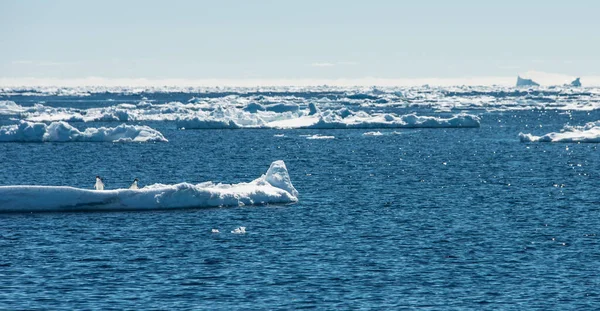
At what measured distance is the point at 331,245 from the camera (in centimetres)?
3319

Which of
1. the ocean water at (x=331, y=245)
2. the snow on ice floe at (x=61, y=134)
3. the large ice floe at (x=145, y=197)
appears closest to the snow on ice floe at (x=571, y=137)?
the ocean water at (x=331, y=245)

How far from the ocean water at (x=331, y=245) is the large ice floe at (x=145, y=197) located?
1.70 feet

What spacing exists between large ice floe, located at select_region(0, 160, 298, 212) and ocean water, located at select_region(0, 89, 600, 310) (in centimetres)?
52

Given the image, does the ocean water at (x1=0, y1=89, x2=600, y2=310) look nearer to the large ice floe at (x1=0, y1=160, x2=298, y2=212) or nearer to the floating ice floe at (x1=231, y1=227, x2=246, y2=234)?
the floating ice floe at (x1=231, y1=227, x2=246, y2=234)

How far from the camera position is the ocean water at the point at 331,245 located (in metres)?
25.3

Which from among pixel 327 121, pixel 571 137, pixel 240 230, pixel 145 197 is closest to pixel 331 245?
pixel 240 230

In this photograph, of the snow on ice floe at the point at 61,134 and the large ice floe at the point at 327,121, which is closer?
the snow on ice floe at the point at 61,134

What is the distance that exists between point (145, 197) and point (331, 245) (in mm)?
10379

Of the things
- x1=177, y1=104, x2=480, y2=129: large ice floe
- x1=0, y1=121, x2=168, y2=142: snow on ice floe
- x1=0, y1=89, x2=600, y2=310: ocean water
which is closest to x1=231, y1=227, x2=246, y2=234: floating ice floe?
x1=0, y1=89, x2=600, y2=310: ocean water

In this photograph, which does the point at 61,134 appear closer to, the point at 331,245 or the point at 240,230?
the point at 240,230

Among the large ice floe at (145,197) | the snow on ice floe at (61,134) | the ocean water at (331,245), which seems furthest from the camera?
the snow on ice floe at (61,134)

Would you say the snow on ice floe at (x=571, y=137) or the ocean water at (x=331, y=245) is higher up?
the snow on ice floe at (x=571, y=137)

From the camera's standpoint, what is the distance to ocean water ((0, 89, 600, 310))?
25.3 meters

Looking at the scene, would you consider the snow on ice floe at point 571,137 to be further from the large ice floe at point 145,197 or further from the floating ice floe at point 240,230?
the floating ice floe at point 240,230
